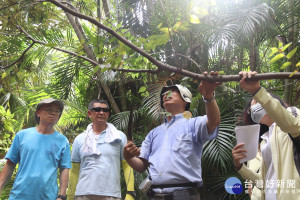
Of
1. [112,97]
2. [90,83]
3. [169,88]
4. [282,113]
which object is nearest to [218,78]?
[282,113]

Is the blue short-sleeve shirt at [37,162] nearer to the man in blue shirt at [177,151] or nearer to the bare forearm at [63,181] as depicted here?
the bare forearm at [63,181]

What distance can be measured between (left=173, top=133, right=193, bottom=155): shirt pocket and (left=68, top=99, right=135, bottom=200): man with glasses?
91 cm

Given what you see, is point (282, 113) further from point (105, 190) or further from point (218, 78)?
point (105, 190)

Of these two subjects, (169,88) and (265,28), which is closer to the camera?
(169,88)

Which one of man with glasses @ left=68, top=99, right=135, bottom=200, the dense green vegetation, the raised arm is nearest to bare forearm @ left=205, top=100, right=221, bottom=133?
the raised arm

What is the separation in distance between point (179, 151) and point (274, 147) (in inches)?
24.9

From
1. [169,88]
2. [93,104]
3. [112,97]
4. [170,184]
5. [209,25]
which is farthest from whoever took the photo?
[112,97]

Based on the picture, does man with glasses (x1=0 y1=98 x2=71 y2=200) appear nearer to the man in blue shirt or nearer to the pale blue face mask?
the man in blue shirt

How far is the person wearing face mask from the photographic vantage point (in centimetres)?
175

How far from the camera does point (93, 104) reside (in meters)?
3.40

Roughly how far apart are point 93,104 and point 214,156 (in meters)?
1.82

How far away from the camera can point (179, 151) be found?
94.4 inches

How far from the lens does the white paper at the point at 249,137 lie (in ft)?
6.75

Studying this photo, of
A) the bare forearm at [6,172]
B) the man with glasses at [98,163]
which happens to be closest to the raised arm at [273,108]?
the man with glasses at [98,163]
